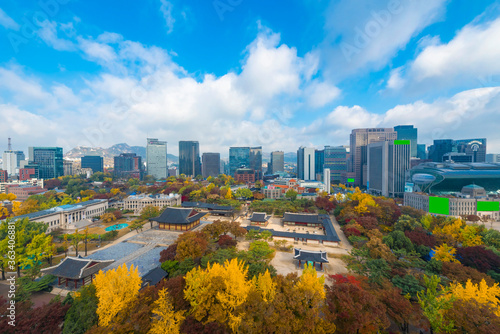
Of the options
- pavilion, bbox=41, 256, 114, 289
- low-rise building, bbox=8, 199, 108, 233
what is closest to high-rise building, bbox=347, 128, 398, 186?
pavilion, bbox=41, 256, 114, 289

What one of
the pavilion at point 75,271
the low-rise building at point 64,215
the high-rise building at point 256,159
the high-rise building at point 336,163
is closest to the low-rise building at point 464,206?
the high-rise building at point 336,163

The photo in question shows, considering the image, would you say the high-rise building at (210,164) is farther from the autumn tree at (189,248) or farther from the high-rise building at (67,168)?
the autumn tree at (189,248)

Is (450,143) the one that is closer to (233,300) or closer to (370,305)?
(370,305)

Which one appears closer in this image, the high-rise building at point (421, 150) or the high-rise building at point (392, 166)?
the high-rise building at point (392, 166)

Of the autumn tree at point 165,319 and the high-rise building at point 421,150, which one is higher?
Answer: the high-rise building at point 421,150

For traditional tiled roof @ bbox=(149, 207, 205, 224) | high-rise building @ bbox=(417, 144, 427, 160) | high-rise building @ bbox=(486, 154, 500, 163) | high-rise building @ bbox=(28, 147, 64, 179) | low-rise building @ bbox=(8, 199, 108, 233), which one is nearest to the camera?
low-rise building @ bbox=(8, 199, 108, 233)

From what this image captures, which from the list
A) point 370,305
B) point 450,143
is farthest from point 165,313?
point 450,143
